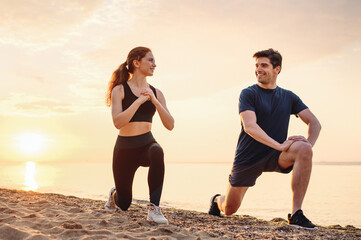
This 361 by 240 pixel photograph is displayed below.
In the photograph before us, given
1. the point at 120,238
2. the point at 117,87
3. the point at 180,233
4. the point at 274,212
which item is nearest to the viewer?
the point at 120,238

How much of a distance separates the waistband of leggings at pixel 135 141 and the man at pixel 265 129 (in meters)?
1.24

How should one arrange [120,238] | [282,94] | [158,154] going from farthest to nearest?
[282,94], [158,154], [120,238]

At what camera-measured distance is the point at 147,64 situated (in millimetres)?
4207

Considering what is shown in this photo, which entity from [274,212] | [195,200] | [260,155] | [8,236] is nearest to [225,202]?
[260,155]

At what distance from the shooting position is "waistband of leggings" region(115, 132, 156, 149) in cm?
415

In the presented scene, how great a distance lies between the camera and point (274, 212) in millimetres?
8867

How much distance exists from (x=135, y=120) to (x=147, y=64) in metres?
0.73

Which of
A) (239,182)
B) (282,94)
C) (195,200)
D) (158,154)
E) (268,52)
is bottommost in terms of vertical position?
(195,200)

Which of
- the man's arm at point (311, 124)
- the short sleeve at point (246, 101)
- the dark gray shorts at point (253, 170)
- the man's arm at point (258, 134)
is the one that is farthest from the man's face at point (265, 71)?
the dark gray shorts at point (253, 170)

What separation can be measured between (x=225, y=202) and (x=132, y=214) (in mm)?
1297

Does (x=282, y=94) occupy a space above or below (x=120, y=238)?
above

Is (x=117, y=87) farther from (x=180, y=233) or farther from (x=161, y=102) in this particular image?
(x=180, y=233)

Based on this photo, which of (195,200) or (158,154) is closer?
(158,154)

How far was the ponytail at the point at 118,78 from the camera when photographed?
14.2ft
